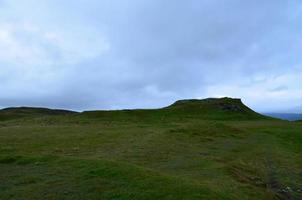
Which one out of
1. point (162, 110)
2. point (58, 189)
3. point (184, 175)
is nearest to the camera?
point (58, 189)

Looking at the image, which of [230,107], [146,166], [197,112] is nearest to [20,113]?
[197,112]

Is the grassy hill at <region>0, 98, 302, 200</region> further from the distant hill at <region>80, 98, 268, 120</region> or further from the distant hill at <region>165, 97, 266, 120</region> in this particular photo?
→ the distant hill at <region>165, 97, 266, 120</region>

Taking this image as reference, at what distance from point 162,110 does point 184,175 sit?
71309 mm

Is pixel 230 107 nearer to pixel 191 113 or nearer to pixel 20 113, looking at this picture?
pixel 191 113

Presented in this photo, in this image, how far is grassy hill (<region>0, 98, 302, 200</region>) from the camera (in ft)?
66.1

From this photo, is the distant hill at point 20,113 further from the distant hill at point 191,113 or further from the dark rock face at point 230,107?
the dark rock face at point 230,107

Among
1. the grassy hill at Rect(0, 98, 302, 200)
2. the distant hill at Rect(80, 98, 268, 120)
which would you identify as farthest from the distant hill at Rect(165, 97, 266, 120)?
the grassy hill at Rect(0, 98, 302, 200)

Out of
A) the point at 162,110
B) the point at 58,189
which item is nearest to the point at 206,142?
the point at 58,189

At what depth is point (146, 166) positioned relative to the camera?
88.2 feet

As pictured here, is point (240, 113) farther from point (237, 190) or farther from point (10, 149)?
point (237, 190)

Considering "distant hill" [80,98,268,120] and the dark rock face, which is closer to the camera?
"distant hill" [80,98,268,120]

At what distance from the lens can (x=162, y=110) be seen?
95750mm

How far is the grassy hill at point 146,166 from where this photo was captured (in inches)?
793

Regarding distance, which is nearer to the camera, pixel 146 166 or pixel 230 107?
pixel 146 166
